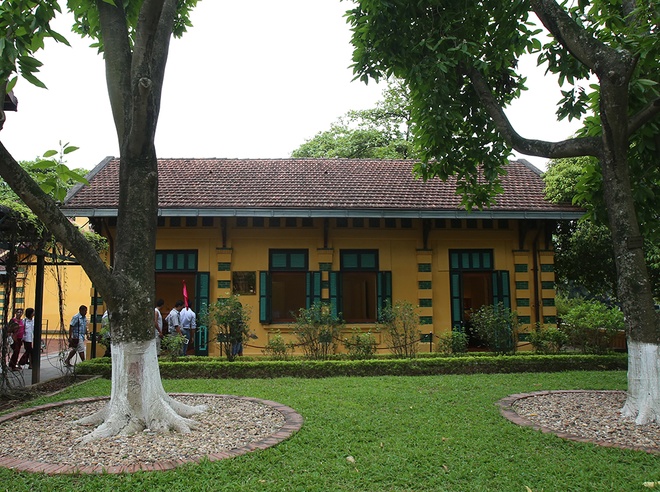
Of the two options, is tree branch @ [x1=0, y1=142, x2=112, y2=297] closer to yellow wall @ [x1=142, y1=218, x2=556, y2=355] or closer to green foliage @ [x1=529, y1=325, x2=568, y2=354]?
yellow wall @ [x1=142, y1=218, x2=556, y2=355]

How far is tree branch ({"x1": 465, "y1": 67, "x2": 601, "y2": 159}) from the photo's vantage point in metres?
6.46

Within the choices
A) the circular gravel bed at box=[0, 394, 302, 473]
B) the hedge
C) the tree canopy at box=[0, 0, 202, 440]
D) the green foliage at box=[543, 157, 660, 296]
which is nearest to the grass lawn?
the circular gravel bed at box=[0, 394, 302, 473]

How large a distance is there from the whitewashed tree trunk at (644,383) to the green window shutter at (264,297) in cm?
834

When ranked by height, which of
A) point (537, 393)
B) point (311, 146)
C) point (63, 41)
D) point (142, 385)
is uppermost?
point (311, 146)

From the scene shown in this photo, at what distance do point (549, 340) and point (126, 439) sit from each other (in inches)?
377

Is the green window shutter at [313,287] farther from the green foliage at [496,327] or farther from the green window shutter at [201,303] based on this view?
the green foliage at [496,327]

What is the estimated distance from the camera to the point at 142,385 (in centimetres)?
537

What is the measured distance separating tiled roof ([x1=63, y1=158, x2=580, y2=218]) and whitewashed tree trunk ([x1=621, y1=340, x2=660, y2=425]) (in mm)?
6880

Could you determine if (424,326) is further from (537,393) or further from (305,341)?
(537,393)

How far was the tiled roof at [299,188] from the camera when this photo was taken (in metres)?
12.5

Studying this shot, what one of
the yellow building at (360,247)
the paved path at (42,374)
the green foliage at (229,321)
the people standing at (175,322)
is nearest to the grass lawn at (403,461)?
the green foliage at (229,321)

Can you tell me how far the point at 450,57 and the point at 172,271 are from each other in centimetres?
850

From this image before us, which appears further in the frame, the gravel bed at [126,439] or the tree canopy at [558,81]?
the tree canopy at [558,81]

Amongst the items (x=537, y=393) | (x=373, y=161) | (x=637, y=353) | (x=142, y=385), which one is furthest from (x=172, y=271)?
(x=637, y=353)
